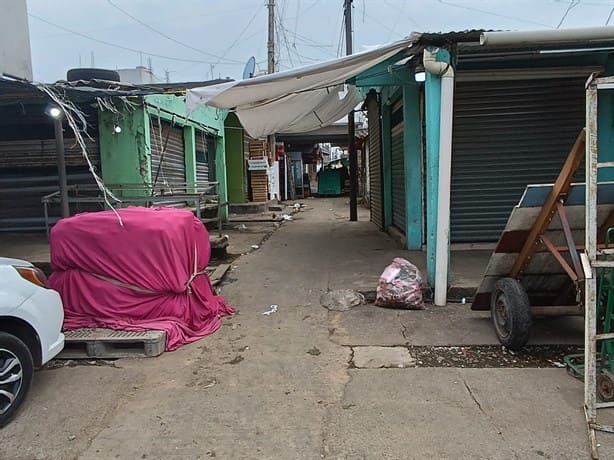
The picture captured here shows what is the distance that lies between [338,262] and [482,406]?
15.9 ft

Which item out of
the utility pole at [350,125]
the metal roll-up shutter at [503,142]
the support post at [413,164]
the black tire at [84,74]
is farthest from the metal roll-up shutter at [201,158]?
the metal roll-up shutter at [503,142]

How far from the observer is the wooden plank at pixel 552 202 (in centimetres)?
371

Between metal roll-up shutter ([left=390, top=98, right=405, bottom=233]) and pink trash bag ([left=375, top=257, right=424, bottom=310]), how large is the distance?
12.3ft

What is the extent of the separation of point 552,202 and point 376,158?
8.63 m

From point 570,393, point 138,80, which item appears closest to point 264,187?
point 138,80

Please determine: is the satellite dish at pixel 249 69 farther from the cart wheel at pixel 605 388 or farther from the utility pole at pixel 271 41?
the cart wheel at pixel 605 388

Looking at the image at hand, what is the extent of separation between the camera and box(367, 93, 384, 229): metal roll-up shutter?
11790 mm

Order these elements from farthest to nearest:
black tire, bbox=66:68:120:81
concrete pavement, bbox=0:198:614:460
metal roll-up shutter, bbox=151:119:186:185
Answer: metal roll-up shutter, bbox=151:119:186:185 → black tire, bbox=66:68:120:81 → concrete pavement, bbox=0:198:614:460

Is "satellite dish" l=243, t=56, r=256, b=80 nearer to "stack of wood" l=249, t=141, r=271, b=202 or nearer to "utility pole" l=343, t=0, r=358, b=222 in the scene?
"utility pole" l=343, t=0, r=358, b=222

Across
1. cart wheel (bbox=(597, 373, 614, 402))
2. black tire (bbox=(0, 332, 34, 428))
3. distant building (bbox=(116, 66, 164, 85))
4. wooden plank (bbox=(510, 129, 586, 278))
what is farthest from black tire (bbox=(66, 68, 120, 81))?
cart wheel (bbox=(597, 373, 614, 402))

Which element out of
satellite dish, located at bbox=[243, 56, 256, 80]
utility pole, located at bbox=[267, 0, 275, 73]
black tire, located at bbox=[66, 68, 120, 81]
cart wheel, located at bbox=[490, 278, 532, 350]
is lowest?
cart wheel, located at bbox=[490, 278, 532, 350]

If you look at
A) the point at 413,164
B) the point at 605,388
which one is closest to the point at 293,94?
the point at 413,164

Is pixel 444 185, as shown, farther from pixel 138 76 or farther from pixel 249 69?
pixel 138 76

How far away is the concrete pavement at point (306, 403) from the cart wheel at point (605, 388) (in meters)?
0.13
